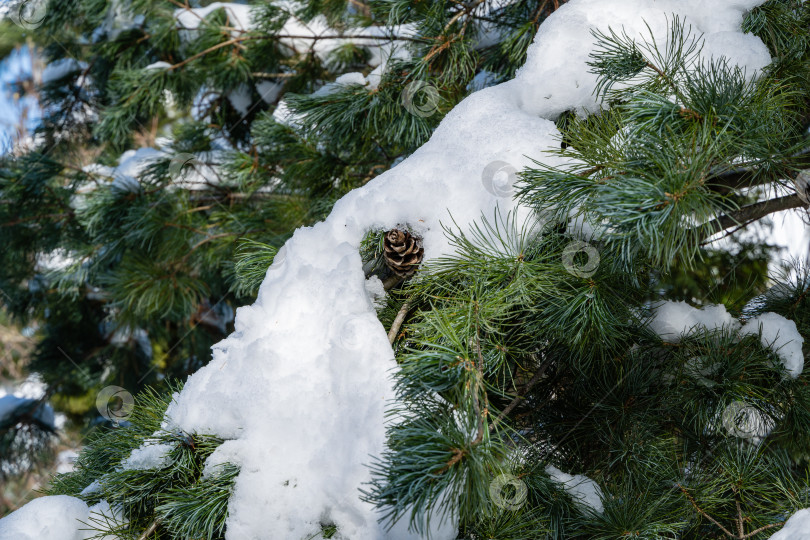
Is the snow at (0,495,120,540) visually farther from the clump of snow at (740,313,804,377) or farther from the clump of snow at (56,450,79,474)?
the clump of snow at (740,313,804,377)

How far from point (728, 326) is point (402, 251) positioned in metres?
0.60

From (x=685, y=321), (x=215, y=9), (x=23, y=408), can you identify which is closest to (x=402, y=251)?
(x=685, y=321)

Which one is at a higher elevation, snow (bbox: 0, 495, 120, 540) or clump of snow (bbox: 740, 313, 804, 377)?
clump of snow (bbox: 740, 313, 804, 377)

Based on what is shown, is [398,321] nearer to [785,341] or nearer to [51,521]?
[51,521]

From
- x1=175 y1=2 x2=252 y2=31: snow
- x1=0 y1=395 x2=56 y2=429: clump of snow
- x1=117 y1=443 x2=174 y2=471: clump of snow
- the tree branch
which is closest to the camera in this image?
x1=117 y1=443 x2=174 y2=471: clump of snow

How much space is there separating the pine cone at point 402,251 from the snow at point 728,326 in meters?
0.48

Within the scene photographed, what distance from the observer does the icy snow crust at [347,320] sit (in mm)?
773

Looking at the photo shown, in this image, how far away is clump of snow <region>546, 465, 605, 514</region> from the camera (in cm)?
96

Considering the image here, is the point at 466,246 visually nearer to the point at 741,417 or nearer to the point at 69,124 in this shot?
the point at 741,417

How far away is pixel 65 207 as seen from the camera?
2400 millimetres

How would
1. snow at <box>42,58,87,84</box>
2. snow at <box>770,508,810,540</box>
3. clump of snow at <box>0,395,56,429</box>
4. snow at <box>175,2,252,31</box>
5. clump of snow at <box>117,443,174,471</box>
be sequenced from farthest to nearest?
clump of snow at <box>0,395,56,429</box> → snow at <box>42,58,87,84</box> → snow at <box>175,2,252,31</box> → clump of snow at <box>117,443,174,471</box> → snow at <box>770,508,810,540</box>

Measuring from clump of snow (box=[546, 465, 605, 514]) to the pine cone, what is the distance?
1.27 ft

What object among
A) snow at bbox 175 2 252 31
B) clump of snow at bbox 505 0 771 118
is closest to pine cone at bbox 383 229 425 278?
clump of snow at bbox 505 0 771 118

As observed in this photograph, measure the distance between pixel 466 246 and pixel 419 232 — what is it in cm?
8
